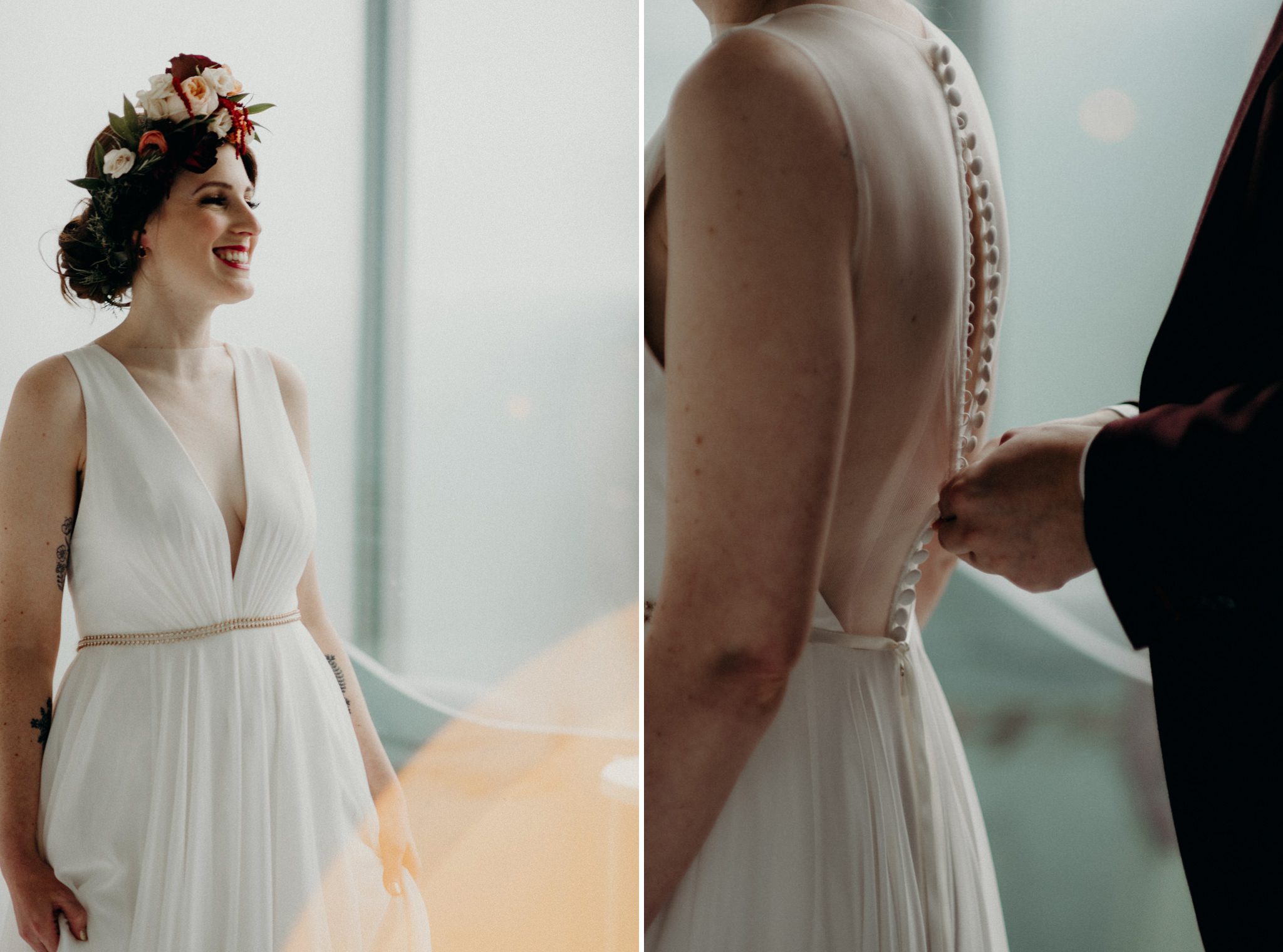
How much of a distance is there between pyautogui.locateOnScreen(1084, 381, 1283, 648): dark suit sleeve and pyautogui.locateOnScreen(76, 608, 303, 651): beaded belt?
79cm

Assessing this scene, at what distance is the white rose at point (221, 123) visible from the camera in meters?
0.93

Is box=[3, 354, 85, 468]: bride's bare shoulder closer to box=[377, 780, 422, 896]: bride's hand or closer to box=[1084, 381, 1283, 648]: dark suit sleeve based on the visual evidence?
box=[377, 780, 422, 896]: bride's hand

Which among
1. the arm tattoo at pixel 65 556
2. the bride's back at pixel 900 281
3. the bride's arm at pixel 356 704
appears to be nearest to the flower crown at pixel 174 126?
the bride's arm at pixel 356 704

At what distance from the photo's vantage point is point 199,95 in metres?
0.93

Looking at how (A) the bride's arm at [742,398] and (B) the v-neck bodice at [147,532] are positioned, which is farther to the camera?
(B) the v-neck bodice at [147,532]

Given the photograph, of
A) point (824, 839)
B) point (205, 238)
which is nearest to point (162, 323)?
point (205, 238)

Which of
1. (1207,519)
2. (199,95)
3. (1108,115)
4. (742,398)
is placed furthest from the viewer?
(199,95)

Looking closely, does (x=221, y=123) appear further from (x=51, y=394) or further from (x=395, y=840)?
(x=395, y=840)

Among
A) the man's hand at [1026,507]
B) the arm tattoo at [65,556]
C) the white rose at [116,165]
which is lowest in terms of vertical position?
the arm tattoo at [65,556]

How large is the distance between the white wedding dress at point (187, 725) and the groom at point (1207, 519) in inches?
26.9

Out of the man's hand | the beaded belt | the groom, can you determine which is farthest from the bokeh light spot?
the beaded belt

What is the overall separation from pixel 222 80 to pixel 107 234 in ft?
0.67

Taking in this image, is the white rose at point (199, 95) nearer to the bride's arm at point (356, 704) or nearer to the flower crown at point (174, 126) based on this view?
the flower crown at point (174, 126)

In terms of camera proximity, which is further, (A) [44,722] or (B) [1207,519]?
(A) [44,722]
